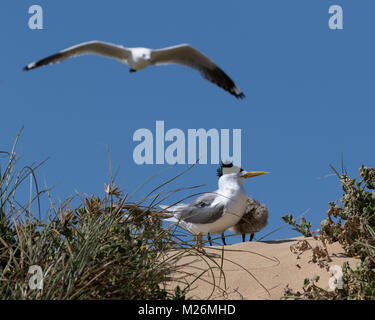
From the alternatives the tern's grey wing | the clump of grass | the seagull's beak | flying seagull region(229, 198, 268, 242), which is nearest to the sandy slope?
the clump of grass

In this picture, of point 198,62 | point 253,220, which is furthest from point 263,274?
point 198,62

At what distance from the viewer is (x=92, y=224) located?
3.67 metres

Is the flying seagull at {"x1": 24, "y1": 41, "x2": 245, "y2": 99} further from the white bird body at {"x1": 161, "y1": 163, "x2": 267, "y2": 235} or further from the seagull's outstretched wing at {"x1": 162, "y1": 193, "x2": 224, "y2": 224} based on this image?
the seagull's outstretched wing at {"x1": 162, "y1": 193, "x2": 224, "y2": 224}

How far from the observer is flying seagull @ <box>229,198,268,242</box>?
8.56 metres

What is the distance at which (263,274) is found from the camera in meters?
4.94

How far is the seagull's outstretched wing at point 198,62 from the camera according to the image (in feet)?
34.6

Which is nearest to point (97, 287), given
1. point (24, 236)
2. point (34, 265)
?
point (34, 265)

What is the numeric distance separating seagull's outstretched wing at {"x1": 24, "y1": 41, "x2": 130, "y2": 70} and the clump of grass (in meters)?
6.26

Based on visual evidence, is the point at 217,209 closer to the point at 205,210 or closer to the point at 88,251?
the point at 205,210

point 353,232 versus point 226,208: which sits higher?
point 226,208

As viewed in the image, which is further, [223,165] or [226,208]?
[223,165]

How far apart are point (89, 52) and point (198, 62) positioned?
202 centimetres
